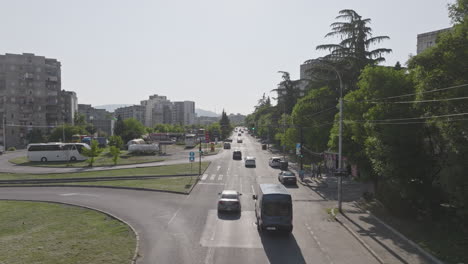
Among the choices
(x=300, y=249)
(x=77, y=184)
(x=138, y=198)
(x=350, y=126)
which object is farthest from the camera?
(x=77, y=184)

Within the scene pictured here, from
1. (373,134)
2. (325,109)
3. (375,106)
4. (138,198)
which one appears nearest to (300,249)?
(373,134)

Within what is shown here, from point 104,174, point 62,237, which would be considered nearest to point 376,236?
point 62,237

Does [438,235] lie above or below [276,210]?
below

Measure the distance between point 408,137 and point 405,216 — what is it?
5.47m

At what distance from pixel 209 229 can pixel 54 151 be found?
50.6 m

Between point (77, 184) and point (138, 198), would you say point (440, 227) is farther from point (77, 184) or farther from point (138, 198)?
point (77, 184)

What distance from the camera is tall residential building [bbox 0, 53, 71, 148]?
339ft

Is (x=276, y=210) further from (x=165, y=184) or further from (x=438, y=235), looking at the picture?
(x=165, y=184)

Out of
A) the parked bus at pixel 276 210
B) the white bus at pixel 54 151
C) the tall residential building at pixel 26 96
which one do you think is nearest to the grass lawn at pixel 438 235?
the parked bus at pixel 276 210

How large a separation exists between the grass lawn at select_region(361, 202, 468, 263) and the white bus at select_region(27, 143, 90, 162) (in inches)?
2119

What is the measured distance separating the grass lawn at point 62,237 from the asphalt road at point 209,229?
1157mm

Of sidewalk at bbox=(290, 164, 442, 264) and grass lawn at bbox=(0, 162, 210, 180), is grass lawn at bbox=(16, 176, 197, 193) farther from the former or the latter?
sidewalk at bbox=(290, 164, 442, 264)

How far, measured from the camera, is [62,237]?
17.8 meters

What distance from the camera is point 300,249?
17.0m
